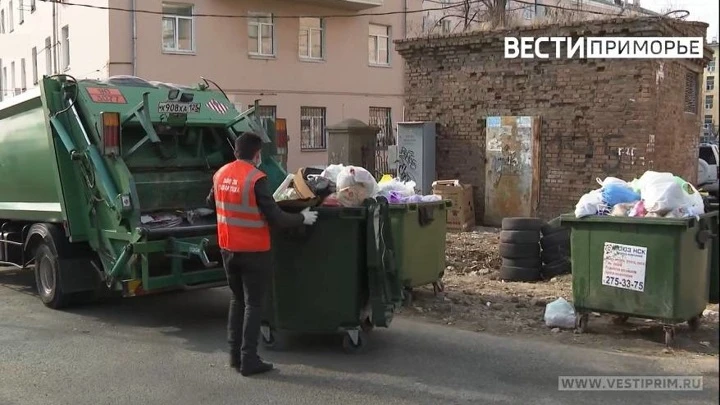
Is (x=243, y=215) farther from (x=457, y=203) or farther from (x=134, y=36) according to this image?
(x=134, y=36)

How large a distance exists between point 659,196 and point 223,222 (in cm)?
327

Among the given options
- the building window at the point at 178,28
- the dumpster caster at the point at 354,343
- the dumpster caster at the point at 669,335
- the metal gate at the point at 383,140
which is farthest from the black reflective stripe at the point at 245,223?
the building window at the point at 178,28

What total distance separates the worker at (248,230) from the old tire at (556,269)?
Result: 3.91 metres

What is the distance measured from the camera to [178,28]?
22938 mm

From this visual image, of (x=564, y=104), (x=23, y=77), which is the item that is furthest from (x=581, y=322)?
(x=23, y=77)

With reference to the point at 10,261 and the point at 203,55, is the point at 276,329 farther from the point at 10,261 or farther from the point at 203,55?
the point at 203,55

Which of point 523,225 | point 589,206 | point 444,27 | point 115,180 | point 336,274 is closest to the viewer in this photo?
point 336,274

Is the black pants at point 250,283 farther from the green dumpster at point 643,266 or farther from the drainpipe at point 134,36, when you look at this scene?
the drainpipe at point 134,36

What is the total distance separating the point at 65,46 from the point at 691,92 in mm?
19970

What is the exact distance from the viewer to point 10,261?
26.9 feet

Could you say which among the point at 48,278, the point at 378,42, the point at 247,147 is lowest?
the point at 48,278

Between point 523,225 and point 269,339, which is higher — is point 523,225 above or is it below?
above

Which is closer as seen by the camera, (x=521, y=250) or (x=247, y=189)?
(x=247, y=189)

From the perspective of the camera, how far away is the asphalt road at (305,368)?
475cm
